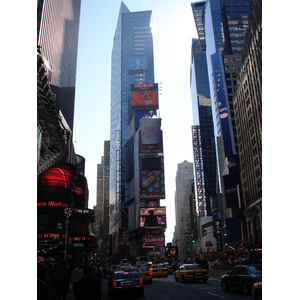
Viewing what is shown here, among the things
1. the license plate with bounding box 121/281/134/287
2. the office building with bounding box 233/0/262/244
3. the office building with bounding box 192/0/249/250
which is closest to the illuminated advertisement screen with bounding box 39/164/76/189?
the office building with bounding box 192/0/249/250

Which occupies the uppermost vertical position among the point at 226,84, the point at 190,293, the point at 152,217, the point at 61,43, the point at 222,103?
the point at 61,43

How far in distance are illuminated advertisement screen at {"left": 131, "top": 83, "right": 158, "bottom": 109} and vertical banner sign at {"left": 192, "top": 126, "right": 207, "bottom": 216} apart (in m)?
40.3

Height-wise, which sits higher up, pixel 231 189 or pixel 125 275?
pixel 231 189

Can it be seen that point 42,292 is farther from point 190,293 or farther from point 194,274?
point 194,274

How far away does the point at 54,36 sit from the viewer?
410ft

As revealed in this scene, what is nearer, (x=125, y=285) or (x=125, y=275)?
(x=125, y=285)

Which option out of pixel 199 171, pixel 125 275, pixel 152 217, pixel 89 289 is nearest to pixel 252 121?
pixel 125 275

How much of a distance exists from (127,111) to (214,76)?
90933 mm

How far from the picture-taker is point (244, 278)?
18.1 m

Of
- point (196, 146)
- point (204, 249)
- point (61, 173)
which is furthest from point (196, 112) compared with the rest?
point (61, 173)

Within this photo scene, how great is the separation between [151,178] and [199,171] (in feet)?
155

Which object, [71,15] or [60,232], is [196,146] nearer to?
[71,15]

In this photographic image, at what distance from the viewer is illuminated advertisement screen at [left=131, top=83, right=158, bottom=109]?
153 metres

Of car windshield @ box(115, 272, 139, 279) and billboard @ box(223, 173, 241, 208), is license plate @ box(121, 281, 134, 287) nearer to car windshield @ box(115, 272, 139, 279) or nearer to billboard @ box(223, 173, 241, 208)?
car windshield @ box(115, 272, 139, 279)
